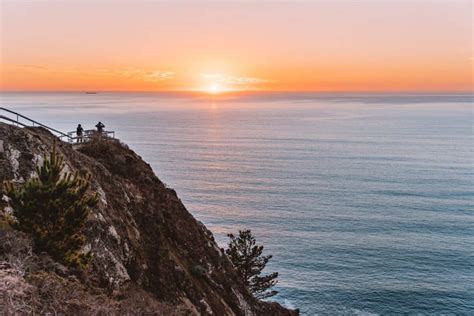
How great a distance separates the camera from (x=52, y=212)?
17188 mm

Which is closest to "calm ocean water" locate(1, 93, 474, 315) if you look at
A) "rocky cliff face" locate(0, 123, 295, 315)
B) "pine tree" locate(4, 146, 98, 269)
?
"rocky cliff face" locate(0, 123, 295, 315)

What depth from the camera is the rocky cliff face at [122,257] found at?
14.3 meters

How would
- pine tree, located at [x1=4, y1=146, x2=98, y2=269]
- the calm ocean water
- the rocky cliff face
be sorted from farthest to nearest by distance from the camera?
the calm ocean water
pine tree, located at [x1=4, y1=146, x2=98, y2=269]
the rocky cliff face

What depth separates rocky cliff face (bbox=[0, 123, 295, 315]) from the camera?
14336 millimetres

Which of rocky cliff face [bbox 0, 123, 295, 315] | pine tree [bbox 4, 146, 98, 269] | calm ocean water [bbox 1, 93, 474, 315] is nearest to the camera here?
rocky cliff face [bbox 0, 123, 295, 315]

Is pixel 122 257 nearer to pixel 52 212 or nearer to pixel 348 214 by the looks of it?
pixel 52 212

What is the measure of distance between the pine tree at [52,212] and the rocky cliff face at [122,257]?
0.57 metres

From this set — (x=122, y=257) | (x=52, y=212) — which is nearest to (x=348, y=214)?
(x=122, y=257)

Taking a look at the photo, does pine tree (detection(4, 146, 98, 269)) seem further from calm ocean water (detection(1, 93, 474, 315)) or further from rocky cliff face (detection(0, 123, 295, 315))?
calm ocean water (detection(1, 93, 474, 315))

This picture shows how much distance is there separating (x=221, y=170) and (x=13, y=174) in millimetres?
95706

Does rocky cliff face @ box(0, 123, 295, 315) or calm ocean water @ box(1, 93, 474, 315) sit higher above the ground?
rocky cliff face @ box(0, 123, 295, 315)

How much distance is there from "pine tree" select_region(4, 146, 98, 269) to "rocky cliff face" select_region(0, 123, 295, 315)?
1.87 ft

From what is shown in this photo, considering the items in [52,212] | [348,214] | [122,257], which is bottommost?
[348,214]

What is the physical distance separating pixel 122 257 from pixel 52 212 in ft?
28.0
